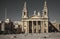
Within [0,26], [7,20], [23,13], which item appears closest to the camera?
[0,26]

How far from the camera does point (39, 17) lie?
80.8 metres

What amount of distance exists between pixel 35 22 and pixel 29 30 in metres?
2.98

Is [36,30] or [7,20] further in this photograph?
[7,20]

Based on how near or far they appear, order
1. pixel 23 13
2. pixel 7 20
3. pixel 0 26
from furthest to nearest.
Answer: pixel 7 20
pixel 23 13
pixel 0 26

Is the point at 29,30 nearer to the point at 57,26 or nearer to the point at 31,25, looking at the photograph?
the point at 31,25

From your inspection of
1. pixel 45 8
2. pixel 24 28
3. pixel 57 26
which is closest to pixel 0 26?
pixel 24 28

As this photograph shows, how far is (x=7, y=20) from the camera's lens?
3671 inches

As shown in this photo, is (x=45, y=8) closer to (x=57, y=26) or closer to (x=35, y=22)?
(x=35, y=22)

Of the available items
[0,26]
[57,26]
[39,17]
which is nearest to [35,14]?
[39,17]

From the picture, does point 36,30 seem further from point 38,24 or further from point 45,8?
point 45,8

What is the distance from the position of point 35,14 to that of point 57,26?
1851cm

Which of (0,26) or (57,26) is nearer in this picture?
(0,26)

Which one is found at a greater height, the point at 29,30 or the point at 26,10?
the point at 26,10

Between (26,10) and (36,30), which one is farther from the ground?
(26,10)
